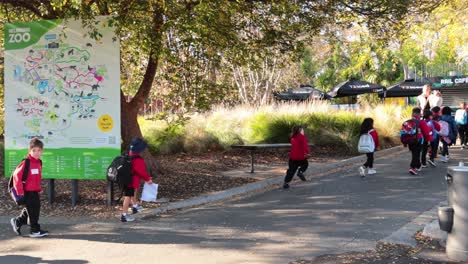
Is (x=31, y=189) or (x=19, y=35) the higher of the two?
(x=19, y=35)

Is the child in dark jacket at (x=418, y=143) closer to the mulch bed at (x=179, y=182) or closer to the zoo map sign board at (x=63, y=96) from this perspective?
the mulch bed at (x=179, y=182)

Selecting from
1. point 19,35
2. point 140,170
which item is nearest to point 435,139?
point 140,170

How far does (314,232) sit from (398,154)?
34.2ft

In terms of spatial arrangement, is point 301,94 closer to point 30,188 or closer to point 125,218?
point 125,218

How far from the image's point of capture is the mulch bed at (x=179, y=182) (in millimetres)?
8782

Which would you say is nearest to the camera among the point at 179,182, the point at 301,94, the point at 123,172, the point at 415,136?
the point at 123,172

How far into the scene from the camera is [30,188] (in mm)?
7023

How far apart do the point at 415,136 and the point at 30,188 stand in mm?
8479

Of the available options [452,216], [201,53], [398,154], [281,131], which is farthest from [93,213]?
[398,154]

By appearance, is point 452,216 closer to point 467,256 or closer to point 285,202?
point 467,256

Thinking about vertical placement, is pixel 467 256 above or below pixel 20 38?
below

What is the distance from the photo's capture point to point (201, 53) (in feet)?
34.8

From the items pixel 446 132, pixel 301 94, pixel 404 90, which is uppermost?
pixel 404 90

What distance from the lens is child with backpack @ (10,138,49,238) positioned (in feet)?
22.8
